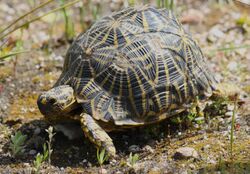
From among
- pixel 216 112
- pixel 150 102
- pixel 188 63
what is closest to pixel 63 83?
pixel 150 102

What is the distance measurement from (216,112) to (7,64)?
2.09 meters

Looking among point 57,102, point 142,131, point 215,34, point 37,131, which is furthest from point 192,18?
point 57,102

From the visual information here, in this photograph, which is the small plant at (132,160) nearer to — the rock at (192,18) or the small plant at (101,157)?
the small plant at (101,157)

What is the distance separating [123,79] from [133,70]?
0.09m

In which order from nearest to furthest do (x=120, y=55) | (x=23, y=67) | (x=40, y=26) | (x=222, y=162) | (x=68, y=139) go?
(x=222, y=162)
(x=120, y=55)
(x=68, y=139)
(x=23, y=67)
(x=40, y=26)

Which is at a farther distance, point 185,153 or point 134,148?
point 134,148

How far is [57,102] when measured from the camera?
3.56 meters

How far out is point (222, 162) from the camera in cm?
339

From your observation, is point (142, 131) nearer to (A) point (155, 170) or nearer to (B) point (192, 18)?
(A) point (155, 170)

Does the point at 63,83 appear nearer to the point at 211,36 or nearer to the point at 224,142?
the point at 224,142

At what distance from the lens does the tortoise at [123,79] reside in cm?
356

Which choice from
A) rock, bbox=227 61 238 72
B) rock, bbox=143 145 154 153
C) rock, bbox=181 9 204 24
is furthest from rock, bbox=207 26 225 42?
rock, bbox=143 145 154 153

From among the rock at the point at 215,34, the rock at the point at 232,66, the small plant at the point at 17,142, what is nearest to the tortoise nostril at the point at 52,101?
the small plant at the point at 17,142

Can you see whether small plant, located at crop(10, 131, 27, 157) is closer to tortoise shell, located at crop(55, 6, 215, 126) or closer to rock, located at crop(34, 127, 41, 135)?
rock, located at crop(34, 127, 41, 135)
